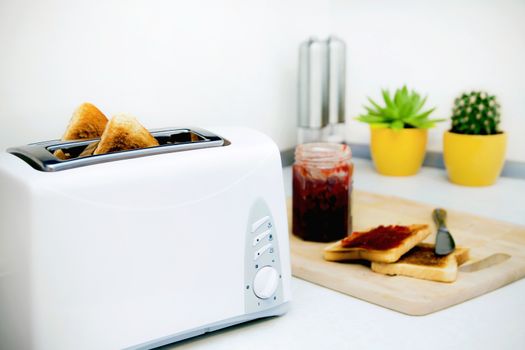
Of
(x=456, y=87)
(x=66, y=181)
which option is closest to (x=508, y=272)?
(x=66, y=181)

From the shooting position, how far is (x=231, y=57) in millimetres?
1306

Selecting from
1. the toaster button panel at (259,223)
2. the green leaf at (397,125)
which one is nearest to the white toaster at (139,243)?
the toaster button panel at (259,223)

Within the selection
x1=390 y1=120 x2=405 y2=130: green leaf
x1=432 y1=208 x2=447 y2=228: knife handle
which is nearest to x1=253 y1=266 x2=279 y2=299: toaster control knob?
x1=432 y1=208 x2=447 y2=228: knife handle

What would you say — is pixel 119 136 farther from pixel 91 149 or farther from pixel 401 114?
pixel 401 114

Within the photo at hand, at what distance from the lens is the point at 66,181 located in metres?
0.59

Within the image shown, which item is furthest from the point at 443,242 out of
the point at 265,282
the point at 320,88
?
the point at 320,88

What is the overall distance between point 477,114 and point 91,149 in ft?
2.92

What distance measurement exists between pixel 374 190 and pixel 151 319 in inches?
30.9

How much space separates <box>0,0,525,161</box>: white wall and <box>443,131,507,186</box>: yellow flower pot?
13 cm

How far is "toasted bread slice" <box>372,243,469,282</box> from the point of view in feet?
2.77

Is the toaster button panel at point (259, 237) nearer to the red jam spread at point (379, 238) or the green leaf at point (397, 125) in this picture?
the red jam spread at point (379, 238)

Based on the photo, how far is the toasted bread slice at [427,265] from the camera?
2.77 feet

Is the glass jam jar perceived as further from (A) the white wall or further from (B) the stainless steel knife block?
(B) the stainless steel knife block

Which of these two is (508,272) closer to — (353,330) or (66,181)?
(353,330)
